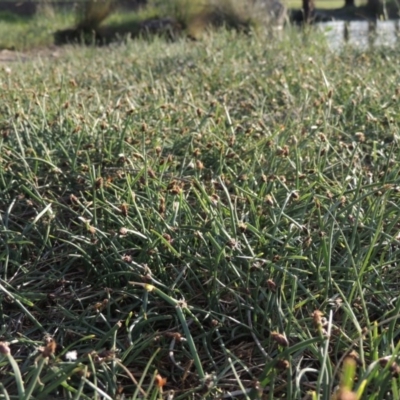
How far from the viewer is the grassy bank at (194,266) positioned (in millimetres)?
1570

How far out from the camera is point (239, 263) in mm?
1972

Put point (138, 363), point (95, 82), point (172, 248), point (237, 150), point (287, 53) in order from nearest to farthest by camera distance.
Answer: point (138, 363) < point (172, 248) < point (237, 150) < point (95, 82) < point (287, 53)

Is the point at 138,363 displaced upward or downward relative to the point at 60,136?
downward

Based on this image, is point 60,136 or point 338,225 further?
point 60,136

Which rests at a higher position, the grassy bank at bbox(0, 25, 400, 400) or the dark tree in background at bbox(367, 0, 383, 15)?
the grassy bank at bbox(0, 25, 400, 400)

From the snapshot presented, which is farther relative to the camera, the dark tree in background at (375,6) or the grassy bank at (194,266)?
the dark tree in background at (375,6)

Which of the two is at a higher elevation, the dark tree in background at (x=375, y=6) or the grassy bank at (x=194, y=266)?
the grassy bank at (x=194, y=266)

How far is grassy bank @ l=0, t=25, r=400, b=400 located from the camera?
157cm

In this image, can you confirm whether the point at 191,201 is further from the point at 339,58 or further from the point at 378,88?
the point at 339,58

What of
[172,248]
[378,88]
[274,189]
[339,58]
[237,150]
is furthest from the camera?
[339,58]

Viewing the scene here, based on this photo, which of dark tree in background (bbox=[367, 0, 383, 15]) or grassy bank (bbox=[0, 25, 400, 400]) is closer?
grassy bank (bbox=[0, 25, 400, 400])

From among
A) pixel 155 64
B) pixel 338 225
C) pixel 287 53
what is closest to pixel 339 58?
pixel 287 53

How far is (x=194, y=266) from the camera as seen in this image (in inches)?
79.8

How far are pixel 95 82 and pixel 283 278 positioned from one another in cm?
355
